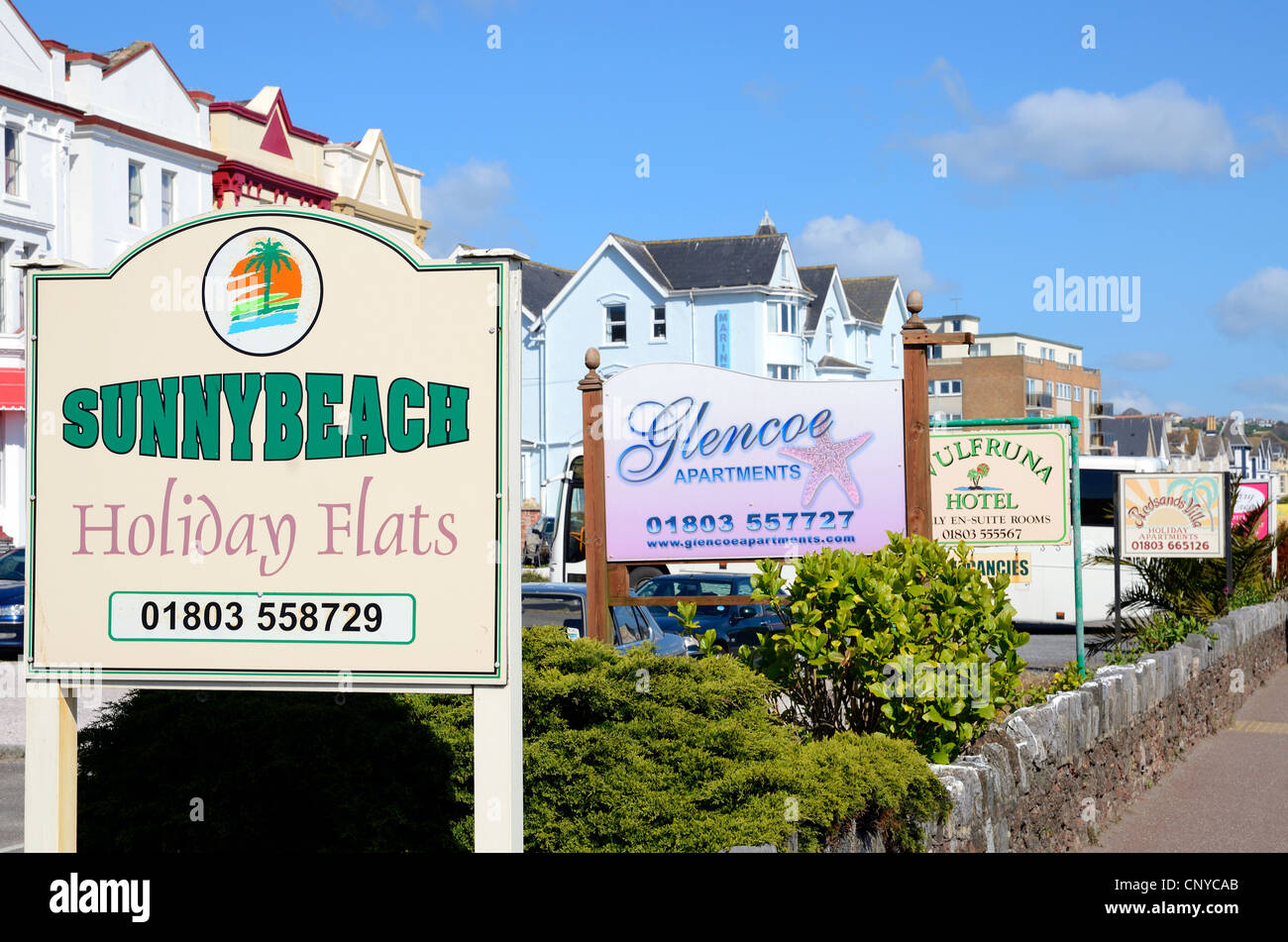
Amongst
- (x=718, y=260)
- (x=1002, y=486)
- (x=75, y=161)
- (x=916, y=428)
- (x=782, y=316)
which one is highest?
(x=718, y=260)

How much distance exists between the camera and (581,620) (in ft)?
34.3

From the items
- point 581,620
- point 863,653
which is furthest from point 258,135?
point 863,653

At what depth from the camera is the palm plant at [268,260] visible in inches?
174

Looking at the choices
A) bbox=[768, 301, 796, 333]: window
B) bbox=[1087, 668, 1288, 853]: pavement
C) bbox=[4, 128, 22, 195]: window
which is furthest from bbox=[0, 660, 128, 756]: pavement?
bbox=[768, 301, 796, 333]: window

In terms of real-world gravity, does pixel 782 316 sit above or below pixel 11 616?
above

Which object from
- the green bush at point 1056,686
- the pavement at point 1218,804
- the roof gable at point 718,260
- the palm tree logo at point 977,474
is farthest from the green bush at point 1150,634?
the roof gable at point 718,260

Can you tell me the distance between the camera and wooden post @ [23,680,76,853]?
450 cm

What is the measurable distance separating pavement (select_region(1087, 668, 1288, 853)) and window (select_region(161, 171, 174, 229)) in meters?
29.7

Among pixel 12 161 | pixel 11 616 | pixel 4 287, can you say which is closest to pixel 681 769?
pixel 11 616

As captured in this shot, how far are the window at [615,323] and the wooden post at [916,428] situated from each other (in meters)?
41.9

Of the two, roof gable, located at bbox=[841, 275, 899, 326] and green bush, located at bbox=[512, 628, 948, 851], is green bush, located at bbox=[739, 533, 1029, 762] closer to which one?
green bush, located at bbox=[512, 628, 948, 851]

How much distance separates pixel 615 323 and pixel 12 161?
23720 millimetres

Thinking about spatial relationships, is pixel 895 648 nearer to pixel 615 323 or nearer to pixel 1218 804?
pixel 1218 804

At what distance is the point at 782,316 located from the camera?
167 feet
